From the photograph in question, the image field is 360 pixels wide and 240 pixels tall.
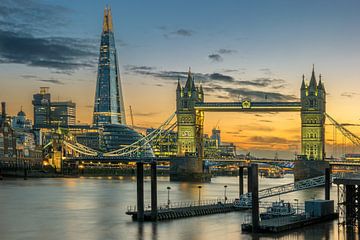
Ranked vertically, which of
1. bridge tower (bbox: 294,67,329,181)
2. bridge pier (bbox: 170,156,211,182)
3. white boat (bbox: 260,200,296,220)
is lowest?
white boat (bbox: 260,200,296,220)

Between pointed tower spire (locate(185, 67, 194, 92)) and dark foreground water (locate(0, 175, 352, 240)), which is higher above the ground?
pointed tower spire (locate(185, 67, 194, 92))

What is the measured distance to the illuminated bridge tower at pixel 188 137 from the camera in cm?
15038

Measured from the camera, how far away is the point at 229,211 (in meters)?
66.8

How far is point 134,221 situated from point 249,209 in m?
14.0

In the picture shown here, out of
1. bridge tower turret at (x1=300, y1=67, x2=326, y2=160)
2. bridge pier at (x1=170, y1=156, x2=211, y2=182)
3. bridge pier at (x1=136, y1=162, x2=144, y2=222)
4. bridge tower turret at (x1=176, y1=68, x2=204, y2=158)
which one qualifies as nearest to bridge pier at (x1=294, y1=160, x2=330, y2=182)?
bridge tower turret at (x1=300, y1=67, x2=326, y2=160)

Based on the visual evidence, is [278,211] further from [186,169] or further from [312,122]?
[186,169]

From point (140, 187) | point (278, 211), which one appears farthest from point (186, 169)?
point (140, 187)

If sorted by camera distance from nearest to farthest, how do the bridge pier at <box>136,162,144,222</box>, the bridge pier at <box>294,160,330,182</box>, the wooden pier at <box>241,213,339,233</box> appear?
the wooden pier at <box>241,213,339,233</box>
the bridge pier at <box>136,162,144,222</box>
the bridge pier at <box>294,160,330,182</box>

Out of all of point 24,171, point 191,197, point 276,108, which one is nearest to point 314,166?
point 276,108

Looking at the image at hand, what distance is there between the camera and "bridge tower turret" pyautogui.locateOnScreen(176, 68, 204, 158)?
156125 millimetres

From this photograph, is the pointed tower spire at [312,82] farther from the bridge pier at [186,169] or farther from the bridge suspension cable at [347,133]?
the bridge pier at [186,169]

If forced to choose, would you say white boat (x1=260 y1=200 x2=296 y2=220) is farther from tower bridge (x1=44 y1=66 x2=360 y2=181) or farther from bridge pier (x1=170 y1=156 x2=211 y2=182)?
bridge pier (x1=170 y1=156 x2=211 y2=182)

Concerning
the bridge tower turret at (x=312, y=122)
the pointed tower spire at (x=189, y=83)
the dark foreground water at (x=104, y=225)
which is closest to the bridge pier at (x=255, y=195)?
the dark foreground water at (x=104, y=225)

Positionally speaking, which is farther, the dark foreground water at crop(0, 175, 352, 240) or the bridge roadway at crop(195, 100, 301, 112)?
the bridge roadway at crop(195, 100, 301, 112)
